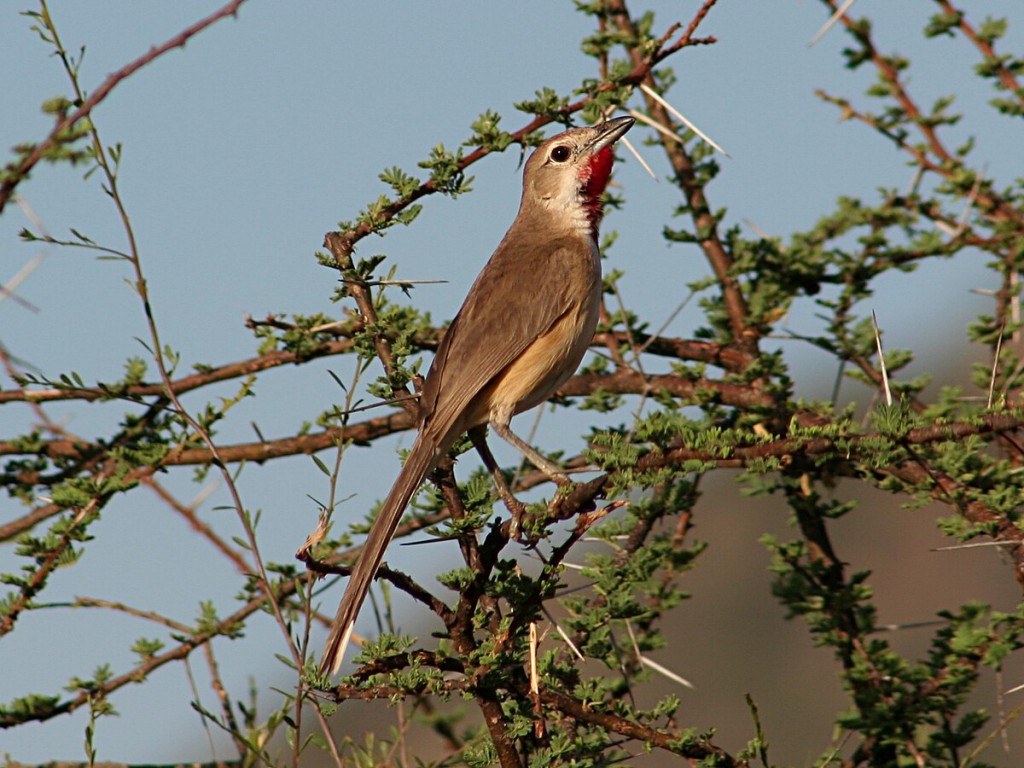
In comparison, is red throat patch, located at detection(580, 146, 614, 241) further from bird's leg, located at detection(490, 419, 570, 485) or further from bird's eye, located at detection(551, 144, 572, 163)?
bird's leg, located at detection(490, 419, 570, 485)

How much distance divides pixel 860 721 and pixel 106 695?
234 cm

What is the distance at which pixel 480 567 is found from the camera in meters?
3.12

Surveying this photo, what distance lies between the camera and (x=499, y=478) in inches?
166

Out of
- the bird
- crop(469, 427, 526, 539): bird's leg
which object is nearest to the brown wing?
the bird

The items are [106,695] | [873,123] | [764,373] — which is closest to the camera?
[106,695]

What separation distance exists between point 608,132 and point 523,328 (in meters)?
1.09

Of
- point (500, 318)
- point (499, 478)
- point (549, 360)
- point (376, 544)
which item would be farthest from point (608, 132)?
point (376, 544)

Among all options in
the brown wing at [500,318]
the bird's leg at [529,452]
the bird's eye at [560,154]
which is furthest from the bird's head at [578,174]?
the bird's leg at [529,452]

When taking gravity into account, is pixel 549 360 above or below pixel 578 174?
below

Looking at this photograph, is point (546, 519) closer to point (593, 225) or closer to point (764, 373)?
point (764, 373)

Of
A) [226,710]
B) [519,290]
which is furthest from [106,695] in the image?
[519,290]

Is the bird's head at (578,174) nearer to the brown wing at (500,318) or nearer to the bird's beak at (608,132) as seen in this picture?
the bird's beak at (608,132)

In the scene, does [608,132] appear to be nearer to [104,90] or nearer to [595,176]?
[595,176]

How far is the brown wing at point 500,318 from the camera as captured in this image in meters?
4.21
